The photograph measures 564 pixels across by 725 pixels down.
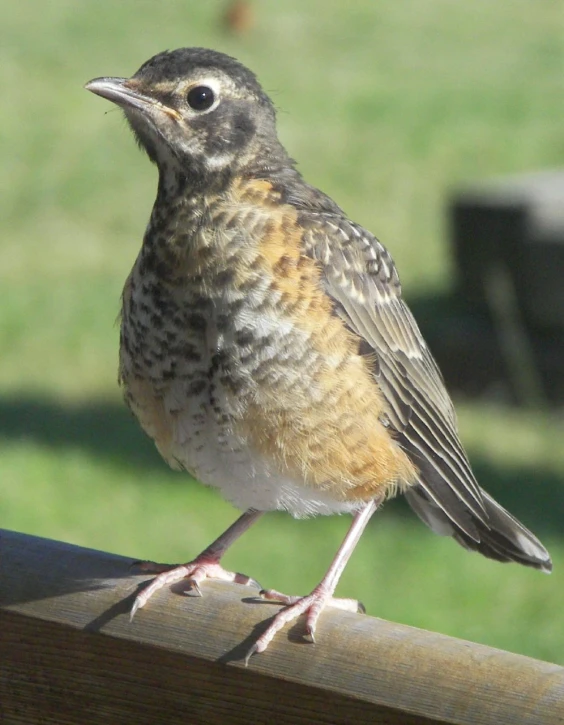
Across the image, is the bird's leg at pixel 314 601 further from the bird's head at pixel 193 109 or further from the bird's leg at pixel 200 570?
the bird's head at pixel 193 109

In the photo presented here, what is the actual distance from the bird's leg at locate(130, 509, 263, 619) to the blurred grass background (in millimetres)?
1547

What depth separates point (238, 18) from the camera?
1727cm

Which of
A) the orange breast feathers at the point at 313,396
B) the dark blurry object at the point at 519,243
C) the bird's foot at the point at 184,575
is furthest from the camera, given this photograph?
the dark blurry object at the point at 519,243

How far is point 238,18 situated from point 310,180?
4.52 metres

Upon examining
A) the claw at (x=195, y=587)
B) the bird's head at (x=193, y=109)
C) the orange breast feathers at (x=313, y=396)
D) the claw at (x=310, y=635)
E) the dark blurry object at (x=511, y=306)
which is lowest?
the dark blurry object at (x=511, y=306)

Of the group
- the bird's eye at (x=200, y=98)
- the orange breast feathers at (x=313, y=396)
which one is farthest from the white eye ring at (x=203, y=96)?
the orange breast feathers at (x=313, y=396)

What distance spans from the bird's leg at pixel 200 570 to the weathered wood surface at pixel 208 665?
1.4 inches

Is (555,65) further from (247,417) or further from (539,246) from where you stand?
(247,417)

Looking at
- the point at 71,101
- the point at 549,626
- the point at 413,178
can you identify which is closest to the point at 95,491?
the point at 549,626

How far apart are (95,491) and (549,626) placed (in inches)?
113

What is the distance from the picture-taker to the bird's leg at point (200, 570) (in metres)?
3.33

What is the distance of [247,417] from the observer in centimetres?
404

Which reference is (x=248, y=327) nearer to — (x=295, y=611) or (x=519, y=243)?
(x=295, y=611)

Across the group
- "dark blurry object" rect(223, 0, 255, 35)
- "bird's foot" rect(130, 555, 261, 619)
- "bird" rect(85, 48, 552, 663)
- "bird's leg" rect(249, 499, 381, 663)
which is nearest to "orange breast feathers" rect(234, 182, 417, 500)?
"bird" rect(85, 48, 552, 663)
